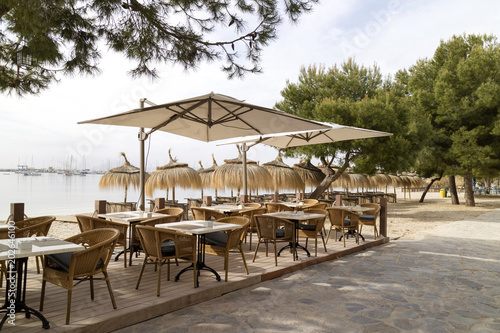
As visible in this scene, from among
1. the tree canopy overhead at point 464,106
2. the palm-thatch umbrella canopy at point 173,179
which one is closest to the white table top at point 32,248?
the palm-thatch umbrella canopy at point 173,179

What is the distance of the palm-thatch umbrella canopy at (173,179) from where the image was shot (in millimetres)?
12859

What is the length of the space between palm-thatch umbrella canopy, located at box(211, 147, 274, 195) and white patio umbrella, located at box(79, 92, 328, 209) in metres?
6.40

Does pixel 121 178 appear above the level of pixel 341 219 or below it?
above

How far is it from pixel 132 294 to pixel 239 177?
33.1 ft

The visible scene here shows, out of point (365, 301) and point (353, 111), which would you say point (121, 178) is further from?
point (365, 301)

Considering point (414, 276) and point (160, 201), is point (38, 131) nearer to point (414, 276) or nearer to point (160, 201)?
point (160, 201)

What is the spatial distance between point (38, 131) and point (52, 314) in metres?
4.39

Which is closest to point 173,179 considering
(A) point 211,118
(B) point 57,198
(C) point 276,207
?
(C) point 276,207

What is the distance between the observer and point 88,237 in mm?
3617

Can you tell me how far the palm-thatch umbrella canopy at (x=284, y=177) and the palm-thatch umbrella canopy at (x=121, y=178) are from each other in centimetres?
574

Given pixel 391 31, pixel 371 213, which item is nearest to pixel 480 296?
pixel 371 213

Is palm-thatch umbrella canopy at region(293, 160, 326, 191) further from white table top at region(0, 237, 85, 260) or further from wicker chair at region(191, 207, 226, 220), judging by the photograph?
white table top at region(0, 237, 85, 260)

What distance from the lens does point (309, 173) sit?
51.9ft

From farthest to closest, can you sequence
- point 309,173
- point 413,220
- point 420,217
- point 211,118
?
point 309,173, point 420,217, point 413,220, point 211,118
